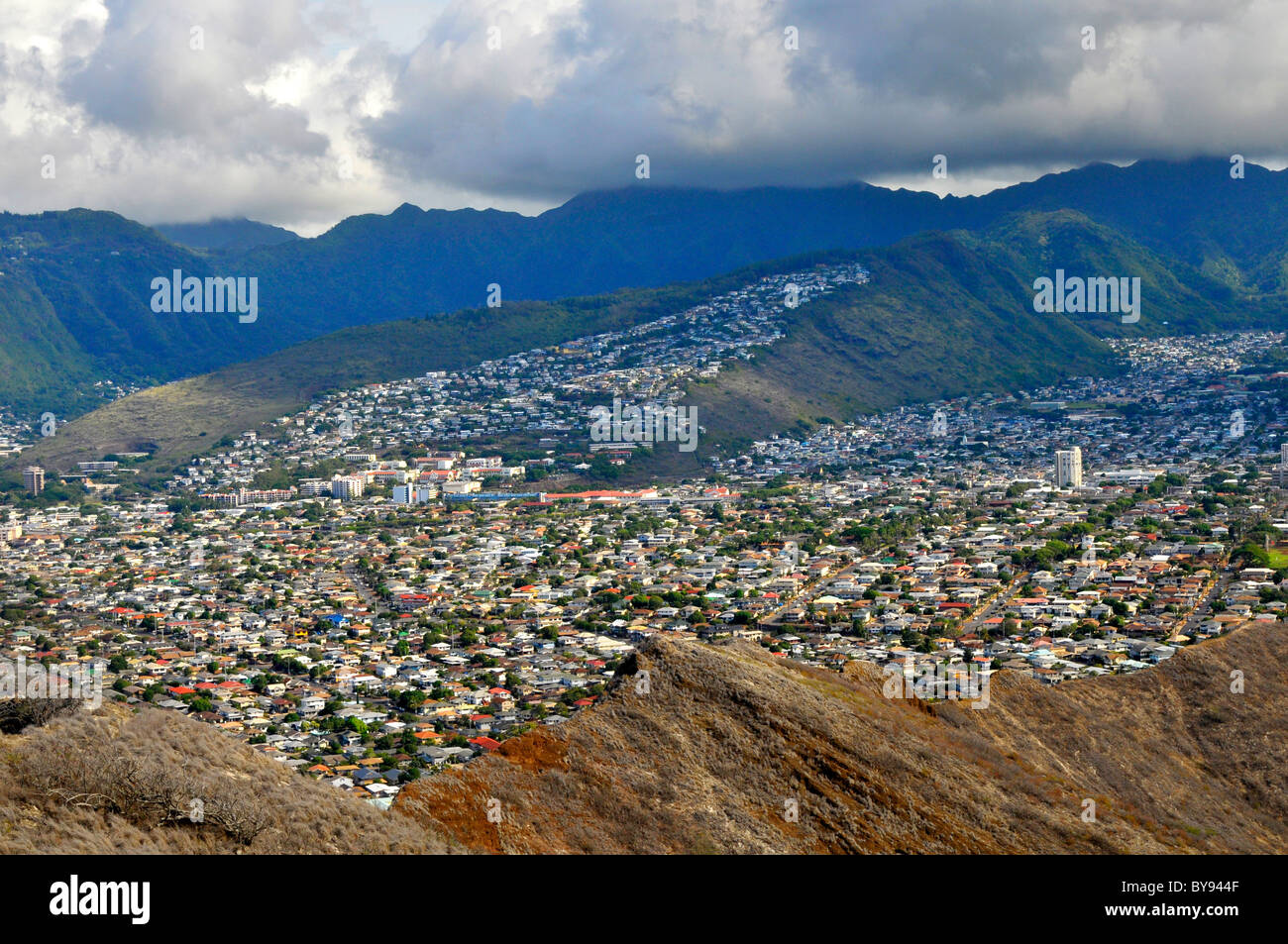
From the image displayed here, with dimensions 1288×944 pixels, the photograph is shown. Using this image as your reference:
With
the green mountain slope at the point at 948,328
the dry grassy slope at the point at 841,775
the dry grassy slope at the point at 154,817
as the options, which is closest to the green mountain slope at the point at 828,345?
the green mountain slope at the point at 948,328

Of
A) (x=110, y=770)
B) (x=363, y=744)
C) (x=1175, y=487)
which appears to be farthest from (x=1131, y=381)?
(x=110, y=770)

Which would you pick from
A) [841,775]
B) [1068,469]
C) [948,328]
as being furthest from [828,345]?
[841,775]

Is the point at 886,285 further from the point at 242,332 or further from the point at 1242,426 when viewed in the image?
the point at 242,332

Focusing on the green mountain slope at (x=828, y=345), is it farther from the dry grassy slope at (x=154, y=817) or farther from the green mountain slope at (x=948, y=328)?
the dry grassy slope at (x=154, y=817)

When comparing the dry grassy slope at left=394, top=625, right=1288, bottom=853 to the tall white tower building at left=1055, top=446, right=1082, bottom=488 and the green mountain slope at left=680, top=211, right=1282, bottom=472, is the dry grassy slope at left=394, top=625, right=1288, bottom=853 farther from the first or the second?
the green mountain slope at left=680, top=211, right=1282, bottom=472

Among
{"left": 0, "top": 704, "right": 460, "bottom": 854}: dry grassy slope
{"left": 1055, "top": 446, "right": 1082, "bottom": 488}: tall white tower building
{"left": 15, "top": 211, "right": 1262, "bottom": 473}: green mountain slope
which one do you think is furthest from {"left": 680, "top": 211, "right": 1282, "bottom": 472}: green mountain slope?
{"left": 0, "top": 704, "right": 460, "bottom": 854}: dry grassy slope
